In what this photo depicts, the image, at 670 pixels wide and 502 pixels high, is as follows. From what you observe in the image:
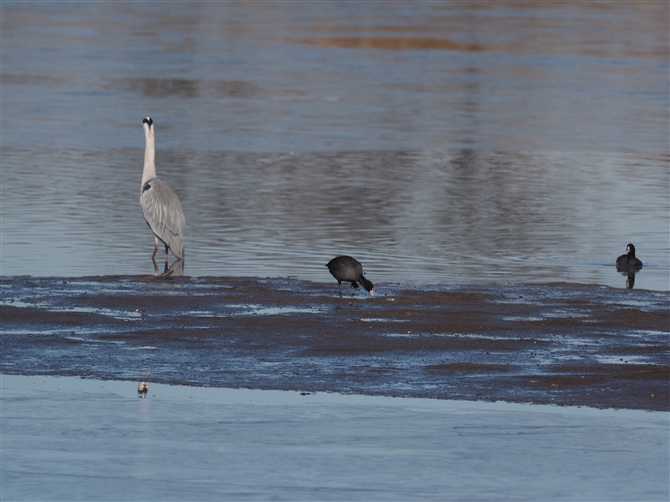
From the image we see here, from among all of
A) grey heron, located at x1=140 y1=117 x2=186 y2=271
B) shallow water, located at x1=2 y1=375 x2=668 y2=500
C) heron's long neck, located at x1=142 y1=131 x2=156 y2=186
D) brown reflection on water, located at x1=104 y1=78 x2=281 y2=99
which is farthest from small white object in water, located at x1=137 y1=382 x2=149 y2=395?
brown reflection on water, located at x1=104 y1=78 x2=281 y2=99

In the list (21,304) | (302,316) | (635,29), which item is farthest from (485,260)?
(635,29)

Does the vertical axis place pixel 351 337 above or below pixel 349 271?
below

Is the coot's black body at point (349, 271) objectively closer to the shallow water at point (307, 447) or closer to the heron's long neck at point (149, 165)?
the shallow water at point (307, 447)

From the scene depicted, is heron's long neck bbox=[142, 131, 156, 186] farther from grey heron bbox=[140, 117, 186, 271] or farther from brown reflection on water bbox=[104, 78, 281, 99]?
brown reflection on water bbox=[104, 78, 281, 99]

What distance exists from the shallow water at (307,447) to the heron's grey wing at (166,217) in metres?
5.58

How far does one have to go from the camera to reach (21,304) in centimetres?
1238

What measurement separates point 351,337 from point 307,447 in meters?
3.12

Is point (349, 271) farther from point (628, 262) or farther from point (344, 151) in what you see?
point (344, 151)

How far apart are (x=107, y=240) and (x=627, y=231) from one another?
6647mm

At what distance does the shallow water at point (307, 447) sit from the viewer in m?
7.40

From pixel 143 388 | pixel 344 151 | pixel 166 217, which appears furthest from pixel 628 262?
pixel 344 151

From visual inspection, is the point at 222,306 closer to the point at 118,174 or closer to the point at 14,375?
the point at 14,375

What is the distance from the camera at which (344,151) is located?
2569 cm

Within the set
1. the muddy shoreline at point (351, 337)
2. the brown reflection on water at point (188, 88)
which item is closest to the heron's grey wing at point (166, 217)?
the muddy shoreline at point (351, 337)
